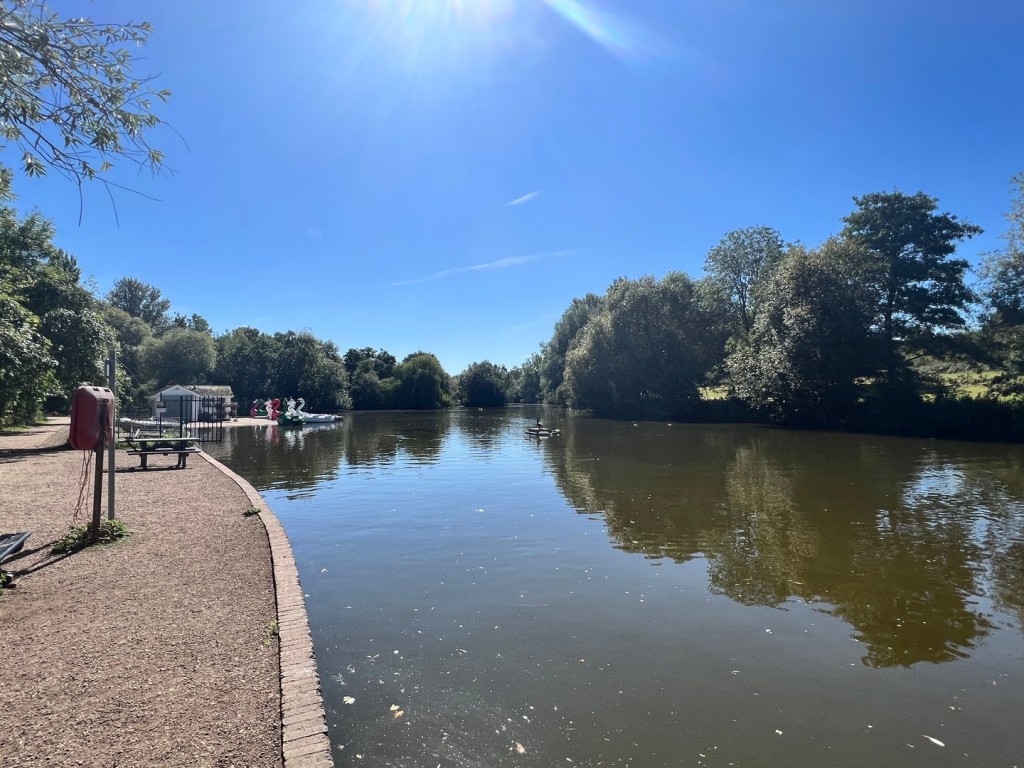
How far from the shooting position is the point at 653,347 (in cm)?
5075

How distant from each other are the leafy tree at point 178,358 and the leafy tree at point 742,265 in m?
57.3

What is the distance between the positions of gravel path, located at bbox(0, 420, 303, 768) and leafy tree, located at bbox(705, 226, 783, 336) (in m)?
48.8

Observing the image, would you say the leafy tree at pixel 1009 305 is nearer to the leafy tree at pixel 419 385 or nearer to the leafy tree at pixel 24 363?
the leafy tree at pixel 24 363

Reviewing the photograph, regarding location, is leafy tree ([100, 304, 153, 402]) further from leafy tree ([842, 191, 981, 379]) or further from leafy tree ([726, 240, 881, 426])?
leafy tree ([842, 191, 981, 379])

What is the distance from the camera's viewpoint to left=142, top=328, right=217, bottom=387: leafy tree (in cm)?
6631

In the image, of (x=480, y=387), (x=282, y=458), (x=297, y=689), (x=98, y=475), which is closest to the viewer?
(x=297, y=689)

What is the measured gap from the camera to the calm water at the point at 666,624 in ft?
13.7

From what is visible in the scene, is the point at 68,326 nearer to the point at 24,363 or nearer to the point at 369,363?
the point at 24,363

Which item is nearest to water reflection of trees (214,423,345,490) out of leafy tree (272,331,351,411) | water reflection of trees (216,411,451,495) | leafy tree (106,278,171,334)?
water reflection of trees (216,411,451,495)

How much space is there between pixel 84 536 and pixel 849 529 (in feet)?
40.6

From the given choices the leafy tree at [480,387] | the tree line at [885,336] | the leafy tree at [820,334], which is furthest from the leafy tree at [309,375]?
the leafy tree at [820,334]

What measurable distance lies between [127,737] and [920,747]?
5.32 metres

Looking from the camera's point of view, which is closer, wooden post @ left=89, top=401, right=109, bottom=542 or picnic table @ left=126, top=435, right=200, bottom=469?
wooden post @ left=89, top=401, right=109, bottom=542

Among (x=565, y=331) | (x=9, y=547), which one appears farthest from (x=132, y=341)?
(x=9, y=547)
